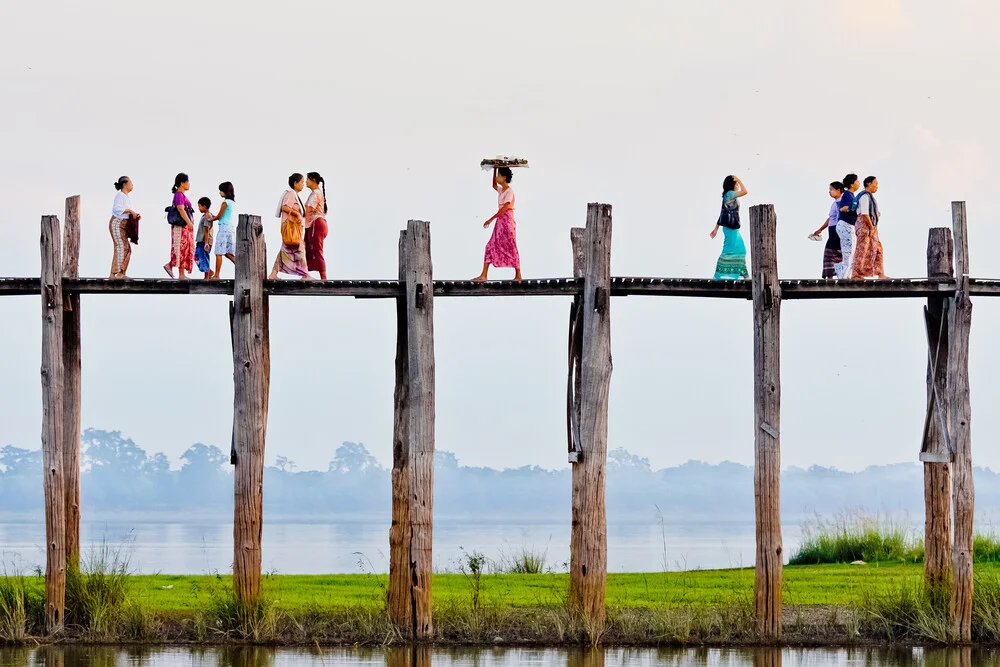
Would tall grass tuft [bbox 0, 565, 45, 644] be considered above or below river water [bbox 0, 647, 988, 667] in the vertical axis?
above

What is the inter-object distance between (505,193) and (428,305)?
78.8 inches

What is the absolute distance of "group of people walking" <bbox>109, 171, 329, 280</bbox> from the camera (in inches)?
844

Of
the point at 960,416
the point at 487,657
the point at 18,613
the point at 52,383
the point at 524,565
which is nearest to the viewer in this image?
the point at 487,657

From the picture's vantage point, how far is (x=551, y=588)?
947 inches

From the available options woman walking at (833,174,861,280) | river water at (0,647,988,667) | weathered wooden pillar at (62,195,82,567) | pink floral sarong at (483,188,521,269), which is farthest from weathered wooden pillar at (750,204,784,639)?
weathered wooden pillar at (62,195,82,567)

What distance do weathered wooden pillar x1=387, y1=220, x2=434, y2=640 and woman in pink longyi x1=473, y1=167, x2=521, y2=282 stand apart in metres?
0.93

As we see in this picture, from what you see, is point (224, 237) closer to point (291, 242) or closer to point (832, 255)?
point (291, 242)

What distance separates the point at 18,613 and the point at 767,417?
9.48 metres

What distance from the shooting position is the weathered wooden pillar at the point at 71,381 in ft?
70.0

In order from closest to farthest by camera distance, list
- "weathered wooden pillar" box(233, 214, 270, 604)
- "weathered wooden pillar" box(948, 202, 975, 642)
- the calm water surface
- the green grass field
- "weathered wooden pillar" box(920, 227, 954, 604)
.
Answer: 1. "weathered wooden pillar" box(233, 214, 270, 604)
2. "weathered wooden pillar" box(948, 202, 975, 642)
3. "weathered wooden pillar" box(920, 227, 954, 604)
4. the green grass field
5. the calm water surface

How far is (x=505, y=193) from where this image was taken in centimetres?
2138

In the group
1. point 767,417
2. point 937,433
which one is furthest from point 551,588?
point 937,433

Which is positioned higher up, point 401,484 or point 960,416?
point 960,416

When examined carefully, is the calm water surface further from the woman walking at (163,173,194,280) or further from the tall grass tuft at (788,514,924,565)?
the woman walking at (163,173,194,280)
